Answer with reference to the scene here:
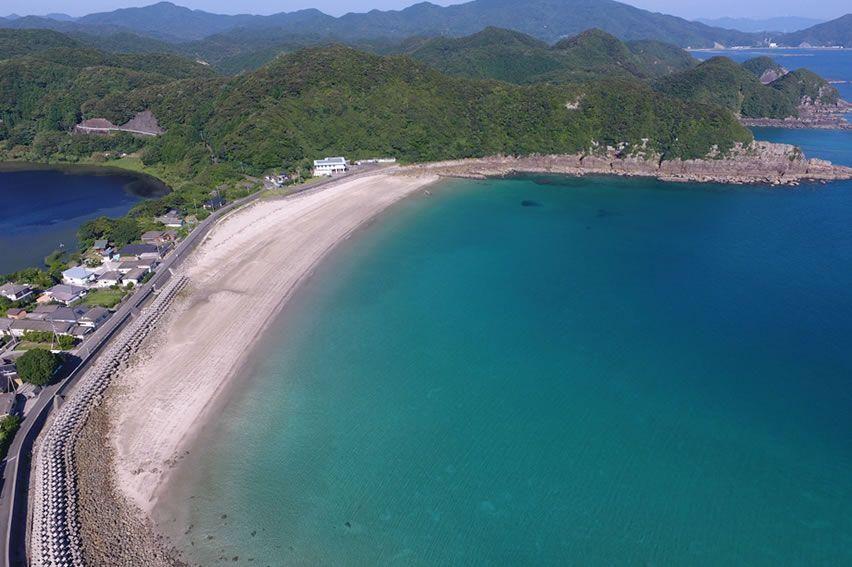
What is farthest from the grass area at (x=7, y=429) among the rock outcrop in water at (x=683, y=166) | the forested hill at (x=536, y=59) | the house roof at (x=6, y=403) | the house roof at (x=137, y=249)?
the forested hill at (x=536, y=59)

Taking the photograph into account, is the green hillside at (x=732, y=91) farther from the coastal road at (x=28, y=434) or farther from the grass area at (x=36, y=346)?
the grass area at (x=36, y=346)

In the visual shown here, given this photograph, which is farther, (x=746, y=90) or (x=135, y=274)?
(x=746, y=90)

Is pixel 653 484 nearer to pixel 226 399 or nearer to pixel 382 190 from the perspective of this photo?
pixel 226 399

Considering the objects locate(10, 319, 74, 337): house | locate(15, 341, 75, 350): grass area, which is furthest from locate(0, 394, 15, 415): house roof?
locate(10, 319, 74, 337): house

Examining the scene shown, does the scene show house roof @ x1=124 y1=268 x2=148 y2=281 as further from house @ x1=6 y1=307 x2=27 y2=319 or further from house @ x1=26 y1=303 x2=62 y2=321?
house @ x1=6 y1=307 x2=27 y2=319

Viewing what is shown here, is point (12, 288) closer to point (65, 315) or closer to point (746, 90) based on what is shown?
point (65, 315)

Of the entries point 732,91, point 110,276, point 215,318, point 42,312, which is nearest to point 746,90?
point 732,91
